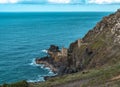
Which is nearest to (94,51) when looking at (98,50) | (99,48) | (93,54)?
(93,54)

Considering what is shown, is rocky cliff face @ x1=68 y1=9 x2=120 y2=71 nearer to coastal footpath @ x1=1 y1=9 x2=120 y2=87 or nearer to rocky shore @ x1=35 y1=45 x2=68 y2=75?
coastal footpath @ x1=1 y1=9 x2=120 y2=87

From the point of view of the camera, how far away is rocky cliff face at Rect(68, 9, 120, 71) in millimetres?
60656

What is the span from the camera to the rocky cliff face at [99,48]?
60.7m

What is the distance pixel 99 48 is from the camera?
6675 centimetres

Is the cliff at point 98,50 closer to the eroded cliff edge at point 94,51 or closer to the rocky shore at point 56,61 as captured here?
the eroded cliff edge at point 94,51

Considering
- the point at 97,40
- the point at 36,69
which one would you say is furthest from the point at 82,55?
the point at 36,69

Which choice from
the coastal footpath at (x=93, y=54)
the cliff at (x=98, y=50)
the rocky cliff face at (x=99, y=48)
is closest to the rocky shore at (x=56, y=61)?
the coastal footpath at (x=93, y=54)

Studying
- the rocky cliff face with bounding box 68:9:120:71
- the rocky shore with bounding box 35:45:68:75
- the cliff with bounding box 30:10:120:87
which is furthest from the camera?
the rocky shore with bounding box 35:45:68:75

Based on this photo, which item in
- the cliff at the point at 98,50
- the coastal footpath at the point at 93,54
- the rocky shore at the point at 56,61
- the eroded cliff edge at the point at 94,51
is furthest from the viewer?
the rocky shore at the point at 56,61

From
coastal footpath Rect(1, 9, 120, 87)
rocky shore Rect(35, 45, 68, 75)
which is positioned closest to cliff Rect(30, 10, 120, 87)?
coastal footpath Rect(1, 9, 120, 87)

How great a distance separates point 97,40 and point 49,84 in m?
39.7

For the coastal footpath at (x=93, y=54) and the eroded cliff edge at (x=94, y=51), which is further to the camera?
the eroded cliff edge at (x=94, y=51)

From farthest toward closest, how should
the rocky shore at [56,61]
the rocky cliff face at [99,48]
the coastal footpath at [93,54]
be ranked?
1. the rocky shore at [56,61]
2. the rocky cliff face at [99,48]
3. the coastal footpath at [93,54]

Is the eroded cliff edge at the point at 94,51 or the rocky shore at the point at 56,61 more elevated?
the eroded cliff edge at the point at 94,51
